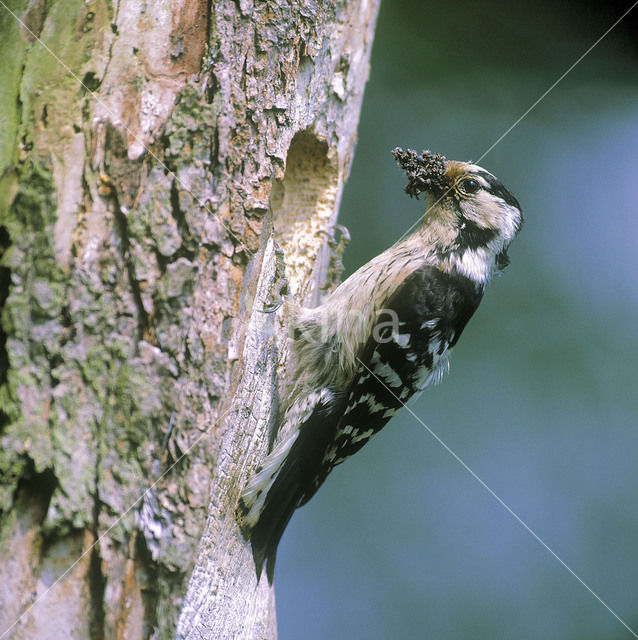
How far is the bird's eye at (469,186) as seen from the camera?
224cm

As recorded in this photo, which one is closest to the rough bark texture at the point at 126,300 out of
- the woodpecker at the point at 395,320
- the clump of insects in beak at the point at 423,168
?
the woodpecker at the point at 395,320

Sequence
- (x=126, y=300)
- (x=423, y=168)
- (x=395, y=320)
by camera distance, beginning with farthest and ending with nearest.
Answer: (x=423, y=168) < (x=395, y=320) < (x=126, y=300)

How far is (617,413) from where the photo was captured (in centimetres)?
445

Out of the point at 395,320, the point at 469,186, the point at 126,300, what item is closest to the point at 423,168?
the point at 469,186

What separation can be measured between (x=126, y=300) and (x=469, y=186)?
145cm

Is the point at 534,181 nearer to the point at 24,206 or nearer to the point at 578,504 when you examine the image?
the point at 578,504

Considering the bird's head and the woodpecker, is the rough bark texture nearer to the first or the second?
the woodpecker

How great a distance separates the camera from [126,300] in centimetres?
128

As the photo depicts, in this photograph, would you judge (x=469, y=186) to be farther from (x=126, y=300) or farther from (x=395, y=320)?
(x=126, y=300)

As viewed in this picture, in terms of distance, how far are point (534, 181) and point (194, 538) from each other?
12.0 ft

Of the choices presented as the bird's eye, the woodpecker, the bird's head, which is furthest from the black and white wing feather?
the bird's eye

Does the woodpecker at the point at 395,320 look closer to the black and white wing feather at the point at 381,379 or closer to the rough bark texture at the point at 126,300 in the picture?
the black and white wing feather at the point at 381,379

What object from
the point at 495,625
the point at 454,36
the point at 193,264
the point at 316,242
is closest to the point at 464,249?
the point at 316,242

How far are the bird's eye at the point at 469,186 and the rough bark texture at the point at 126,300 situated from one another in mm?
970
